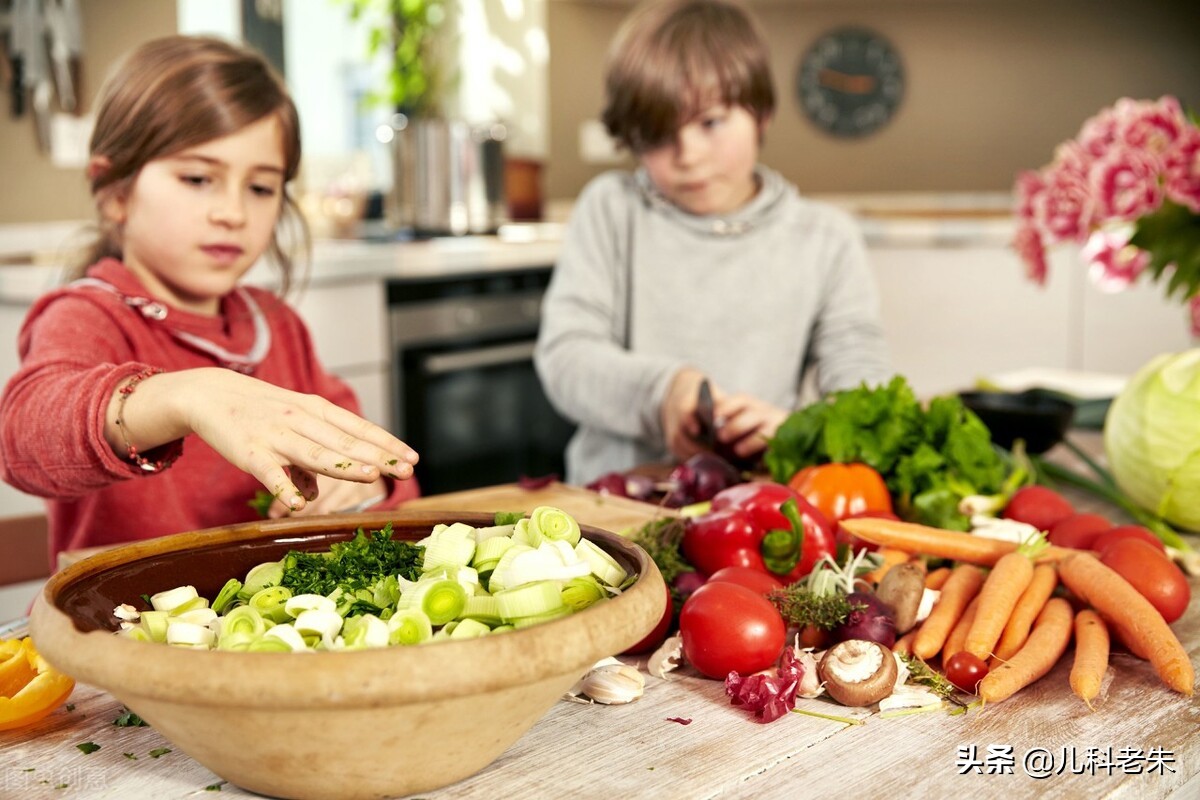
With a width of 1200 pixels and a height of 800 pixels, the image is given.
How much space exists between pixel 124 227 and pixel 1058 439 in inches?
51.6

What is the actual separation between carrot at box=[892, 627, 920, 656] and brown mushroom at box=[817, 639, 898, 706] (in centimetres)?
7

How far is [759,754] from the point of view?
83 cm

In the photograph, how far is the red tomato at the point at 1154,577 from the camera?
1.06 metres

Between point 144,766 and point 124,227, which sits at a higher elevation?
point 124,227

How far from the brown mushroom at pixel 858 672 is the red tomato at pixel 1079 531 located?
419mm

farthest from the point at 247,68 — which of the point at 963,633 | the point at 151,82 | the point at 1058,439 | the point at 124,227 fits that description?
the point at 1058,439

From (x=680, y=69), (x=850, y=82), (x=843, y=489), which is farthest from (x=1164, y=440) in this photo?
(x=850, y=82)

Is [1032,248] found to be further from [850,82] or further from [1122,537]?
[850,82]

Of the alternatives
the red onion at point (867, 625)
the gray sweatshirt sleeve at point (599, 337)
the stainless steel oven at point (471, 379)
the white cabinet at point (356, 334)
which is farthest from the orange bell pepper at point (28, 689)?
the stainless steel oven at point (471, 379)

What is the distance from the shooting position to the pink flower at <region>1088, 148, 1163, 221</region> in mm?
1494

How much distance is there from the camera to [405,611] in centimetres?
74

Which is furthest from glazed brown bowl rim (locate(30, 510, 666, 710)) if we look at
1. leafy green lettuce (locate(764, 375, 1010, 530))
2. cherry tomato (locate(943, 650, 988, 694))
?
leafy green lettuce (locate(764, 375, 1010, 530))

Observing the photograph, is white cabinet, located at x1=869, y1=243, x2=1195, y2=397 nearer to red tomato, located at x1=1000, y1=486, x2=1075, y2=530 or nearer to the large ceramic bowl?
red tomato, located at x1=1000, y1=486, x2=1075, y2=530

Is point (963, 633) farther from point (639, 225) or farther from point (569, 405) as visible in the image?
point (639, 225)
